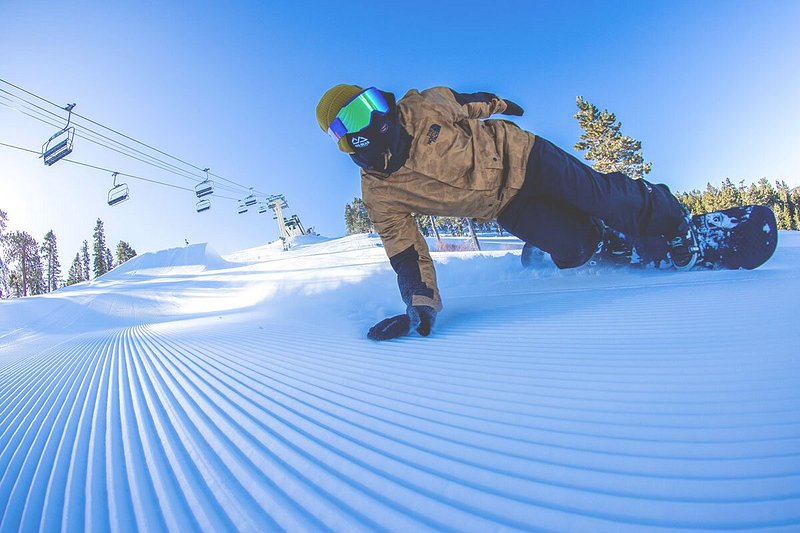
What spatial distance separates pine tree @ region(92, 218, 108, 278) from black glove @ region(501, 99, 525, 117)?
44319 mm

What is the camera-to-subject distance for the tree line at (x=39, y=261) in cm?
2831

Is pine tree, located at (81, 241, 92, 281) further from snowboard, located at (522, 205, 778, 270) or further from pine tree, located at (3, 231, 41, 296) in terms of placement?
snowboard, located at (522, 205, 778, 270)

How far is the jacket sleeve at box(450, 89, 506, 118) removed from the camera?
192 centimetres

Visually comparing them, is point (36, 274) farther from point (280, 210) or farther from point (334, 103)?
point (334, 103)

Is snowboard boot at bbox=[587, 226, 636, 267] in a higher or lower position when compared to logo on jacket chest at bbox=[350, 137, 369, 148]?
lower

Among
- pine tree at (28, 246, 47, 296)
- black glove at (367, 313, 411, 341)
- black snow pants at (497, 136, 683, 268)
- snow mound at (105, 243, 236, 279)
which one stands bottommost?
black glove at (367, 313, 411, 341)

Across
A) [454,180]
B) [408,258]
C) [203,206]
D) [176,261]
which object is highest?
[203,206]

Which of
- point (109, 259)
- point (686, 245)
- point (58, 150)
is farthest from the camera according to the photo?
point (109, 259)

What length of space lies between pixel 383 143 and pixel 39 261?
49.5 m

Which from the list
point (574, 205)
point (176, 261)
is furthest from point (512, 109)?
point (176, 261)

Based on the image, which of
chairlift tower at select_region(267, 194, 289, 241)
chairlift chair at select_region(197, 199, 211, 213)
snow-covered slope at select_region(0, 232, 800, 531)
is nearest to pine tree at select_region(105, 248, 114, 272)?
chairlift tower at select_region(267, 194, 289, 241)

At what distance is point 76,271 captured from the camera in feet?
128

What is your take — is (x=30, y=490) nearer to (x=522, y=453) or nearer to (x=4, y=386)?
(x=522, y=453)

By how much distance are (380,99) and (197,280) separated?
30.2ft
